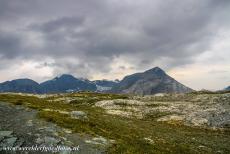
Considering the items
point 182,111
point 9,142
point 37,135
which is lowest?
point 9,142

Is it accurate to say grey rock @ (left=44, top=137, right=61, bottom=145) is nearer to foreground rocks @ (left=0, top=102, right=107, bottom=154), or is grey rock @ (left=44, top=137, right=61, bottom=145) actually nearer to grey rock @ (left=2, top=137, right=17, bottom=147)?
foreground rocks @ (left=0, top=102, right=107, bottom=154)

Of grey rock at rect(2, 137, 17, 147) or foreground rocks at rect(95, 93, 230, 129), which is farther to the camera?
foreground rocks at rect(95, 93, 230, 129)

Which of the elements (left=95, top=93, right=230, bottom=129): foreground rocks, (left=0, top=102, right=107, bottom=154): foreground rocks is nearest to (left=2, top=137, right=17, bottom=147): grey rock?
(left=0, top=102, right=107, bottom=154): foreground rocks

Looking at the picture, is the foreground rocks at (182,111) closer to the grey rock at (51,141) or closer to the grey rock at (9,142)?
the grey rock at (51,141)

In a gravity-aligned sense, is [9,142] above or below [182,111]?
below

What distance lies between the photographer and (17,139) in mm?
28922

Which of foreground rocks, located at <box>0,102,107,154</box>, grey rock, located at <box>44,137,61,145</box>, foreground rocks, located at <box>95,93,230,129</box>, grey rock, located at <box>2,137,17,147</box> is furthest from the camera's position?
foreground rocks, located at <box>95,93,230,129</box>

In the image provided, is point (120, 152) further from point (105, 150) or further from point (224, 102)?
point (224, 102)

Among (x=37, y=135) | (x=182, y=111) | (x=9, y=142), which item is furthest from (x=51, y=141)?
(x=182, y=111)

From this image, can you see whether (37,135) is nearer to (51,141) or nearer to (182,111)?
(51,141)

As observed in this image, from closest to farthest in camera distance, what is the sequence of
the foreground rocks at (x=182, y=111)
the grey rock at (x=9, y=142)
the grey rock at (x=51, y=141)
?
the grey rock at (x=9, y=142), the grey rock at (x=51, y=141), the foreground rocks at (x=182, y=111)

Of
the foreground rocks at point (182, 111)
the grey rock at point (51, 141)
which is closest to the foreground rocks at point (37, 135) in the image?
the grey rock at point (51, 141)

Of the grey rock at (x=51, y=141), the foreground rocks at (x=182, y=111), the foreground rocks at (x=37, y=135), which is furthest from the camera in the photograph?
the foreground rocks at (x=182, y=111)

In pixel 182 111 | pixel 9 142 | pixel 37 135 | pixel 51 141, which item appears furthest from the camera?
pixel 182 111
